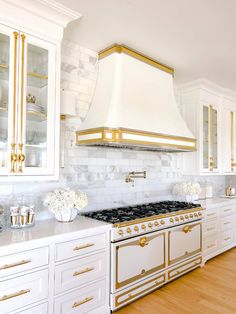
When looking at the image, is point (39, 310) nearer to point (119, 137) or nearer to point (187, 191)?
point (119, 137)

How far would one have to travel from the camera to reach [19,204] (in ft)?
7.29

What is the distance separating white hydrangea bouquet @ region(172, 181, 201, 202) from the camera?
3697 mm

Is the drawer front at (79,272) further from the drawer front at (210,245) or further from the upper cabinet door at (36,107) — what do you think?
the drawer front at (210,245)

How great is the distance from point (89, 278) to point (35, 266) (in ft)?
1.81

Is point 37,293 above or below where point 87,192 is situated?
below

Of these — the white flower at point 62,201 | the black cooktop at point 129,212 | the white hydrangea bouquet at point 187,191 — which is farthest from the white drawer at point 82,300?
the white hydrangea bouquet at point 187,191

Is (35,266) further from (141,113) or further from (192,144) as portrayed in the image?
(192,144)

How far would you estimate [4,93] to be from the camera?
191 cm

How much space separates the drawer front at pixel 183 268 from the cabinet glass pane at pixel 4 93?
2.27 m

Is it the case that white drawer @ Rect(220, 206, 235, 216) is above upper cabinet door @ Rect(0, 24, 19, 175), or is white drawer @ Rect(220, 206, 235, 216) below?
below

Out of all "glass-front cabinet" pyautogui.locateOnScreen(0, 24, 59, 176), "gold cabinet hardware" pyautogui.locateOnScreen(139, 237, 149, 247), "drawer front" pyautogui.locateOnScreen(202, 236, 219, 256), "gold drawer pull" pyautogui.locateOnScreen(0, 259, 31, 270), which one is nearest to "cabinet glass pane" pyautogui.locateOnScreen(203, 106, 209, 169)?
"drawer front" pyautogui.locateOnScreen(202, 236, 219, 256)

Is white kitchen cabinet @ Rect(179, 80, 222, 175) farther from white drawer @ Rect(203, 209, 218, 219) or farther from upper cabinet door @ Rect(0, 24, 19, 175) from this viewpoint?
upper cabinet door @ Rect(0, 24, 19, 175)

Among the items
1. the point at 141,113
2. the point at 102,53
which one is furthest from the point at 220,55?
the point at 102,53

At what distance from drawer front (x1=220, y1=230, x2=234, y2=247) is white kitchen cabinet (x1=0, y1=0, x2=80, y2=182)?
3.07 metres
